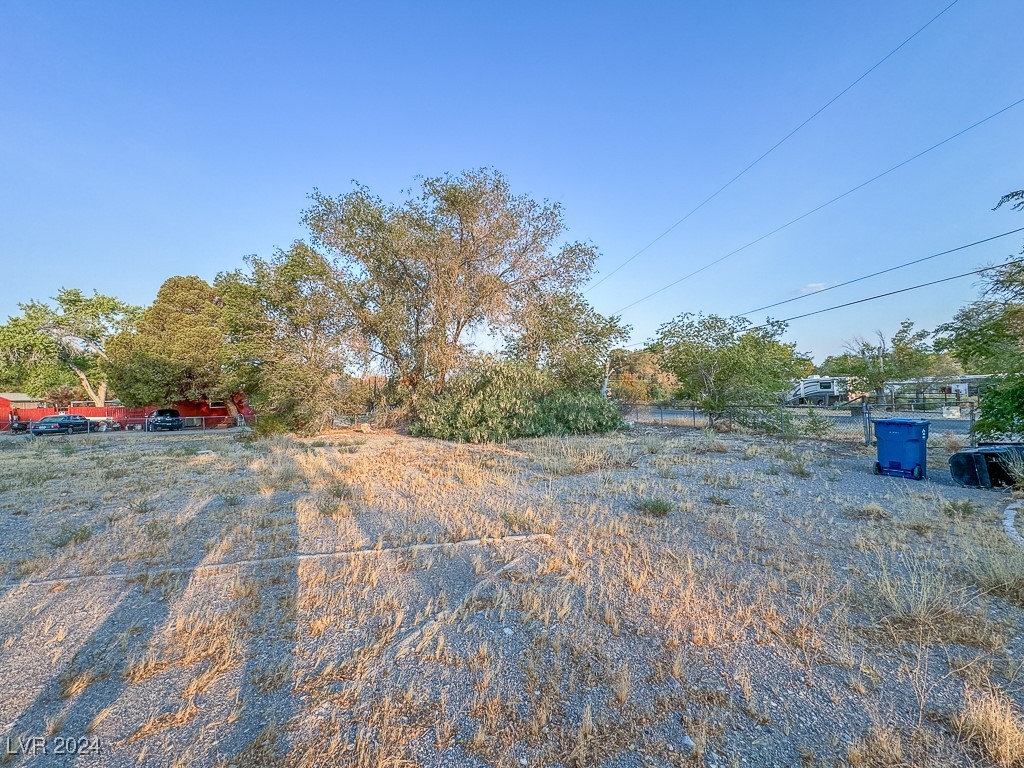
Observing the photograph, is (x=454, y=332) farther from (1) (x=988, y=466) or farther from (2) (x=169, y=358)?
(2) (x=169, y=358)

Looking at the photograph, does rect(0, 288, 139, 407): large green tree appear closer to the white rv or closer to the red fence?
the red fence

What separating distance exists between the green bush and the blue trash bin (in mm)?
9803

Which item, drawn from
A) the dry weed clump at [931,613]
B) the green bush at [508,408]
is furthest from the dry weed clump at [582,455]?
the dry weed clump at [931,613]

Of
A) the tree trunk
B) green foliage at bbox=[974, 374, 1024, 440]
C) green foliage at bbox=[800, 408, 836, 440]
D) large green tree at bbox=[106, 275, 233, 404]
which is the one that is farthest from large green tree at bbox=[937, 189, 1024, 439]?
the tree trunk

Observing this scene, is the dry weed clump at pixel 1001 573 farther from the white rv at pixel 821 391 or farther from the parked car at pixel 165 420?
the parked car at pixel 165 420

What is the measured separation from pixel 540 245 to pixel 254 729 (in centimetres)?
1990

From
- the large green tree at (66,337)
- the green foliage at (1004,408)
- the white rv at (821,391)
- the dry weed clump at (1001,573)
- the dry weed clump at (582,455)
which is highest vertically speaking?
the large green tree at (66,337)

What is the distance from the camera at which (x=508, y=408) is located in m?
16.2

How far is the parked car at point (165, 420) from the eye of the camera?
95.6ft

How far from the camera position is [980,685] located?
8.00ft

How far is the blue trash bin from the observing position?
831 centimetres

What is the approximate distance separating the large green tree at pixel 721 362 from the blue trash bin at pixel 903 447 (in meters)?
8.14

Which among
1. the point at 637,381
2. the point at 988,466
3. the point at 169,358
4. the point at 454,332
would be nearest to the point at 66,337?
the point at 169,358

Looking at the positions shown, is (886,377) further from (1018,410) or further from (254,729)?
(254,729)
